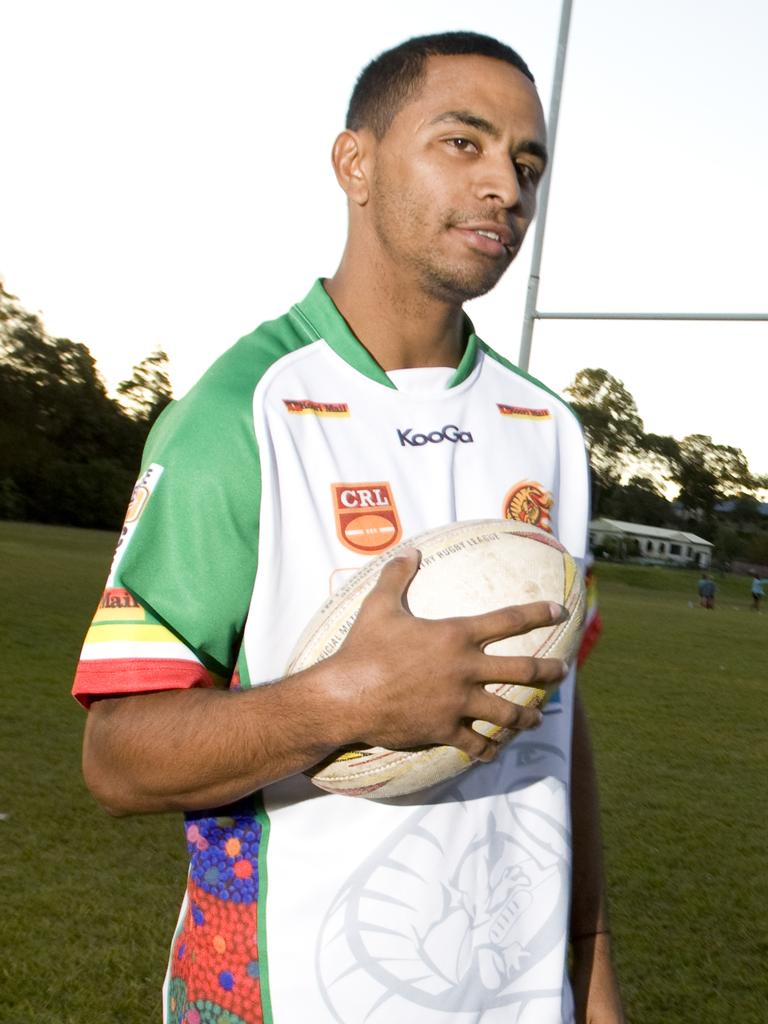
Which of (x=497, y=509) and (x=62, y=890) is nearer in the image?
(x=497, y=509)

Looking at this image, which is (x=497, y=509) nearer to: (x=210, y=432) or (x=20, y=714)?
(x=210, y=432)

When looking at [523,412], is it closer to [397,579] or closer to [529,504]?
[529,504]

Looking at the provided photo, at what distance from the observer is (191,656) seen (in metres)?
1.24

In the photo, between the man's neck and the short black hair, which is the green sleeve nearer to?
the man's neck

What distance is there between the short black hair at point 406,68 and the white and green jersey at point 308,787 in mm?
337

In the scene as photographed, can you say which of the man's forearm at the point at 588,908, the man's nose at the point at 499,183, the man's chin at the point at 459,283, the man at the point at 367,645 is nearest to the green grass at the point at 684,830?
the man's forearm at the point at 588,908

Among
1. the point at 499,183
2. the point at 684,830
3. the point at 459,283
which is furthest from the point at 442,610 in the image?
the point at 684,830

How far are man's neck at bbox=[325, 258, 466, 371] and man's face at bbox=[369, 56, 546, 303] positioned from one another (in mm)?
42

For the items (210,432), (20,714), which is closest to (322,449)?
(210,432)

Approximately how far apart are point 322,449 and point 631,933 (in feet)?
12.3

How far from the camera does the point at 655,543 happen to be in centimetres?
7075

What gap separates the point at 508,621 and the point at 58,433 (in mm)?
57989

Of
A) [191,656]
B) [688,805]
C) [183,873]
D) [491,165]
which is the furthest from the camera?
[688,805]

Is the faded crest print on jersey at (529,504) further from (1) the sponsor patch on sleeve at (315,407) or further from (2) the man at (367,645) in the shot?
(1) the sponsor patch on sleeve at (315,407)
